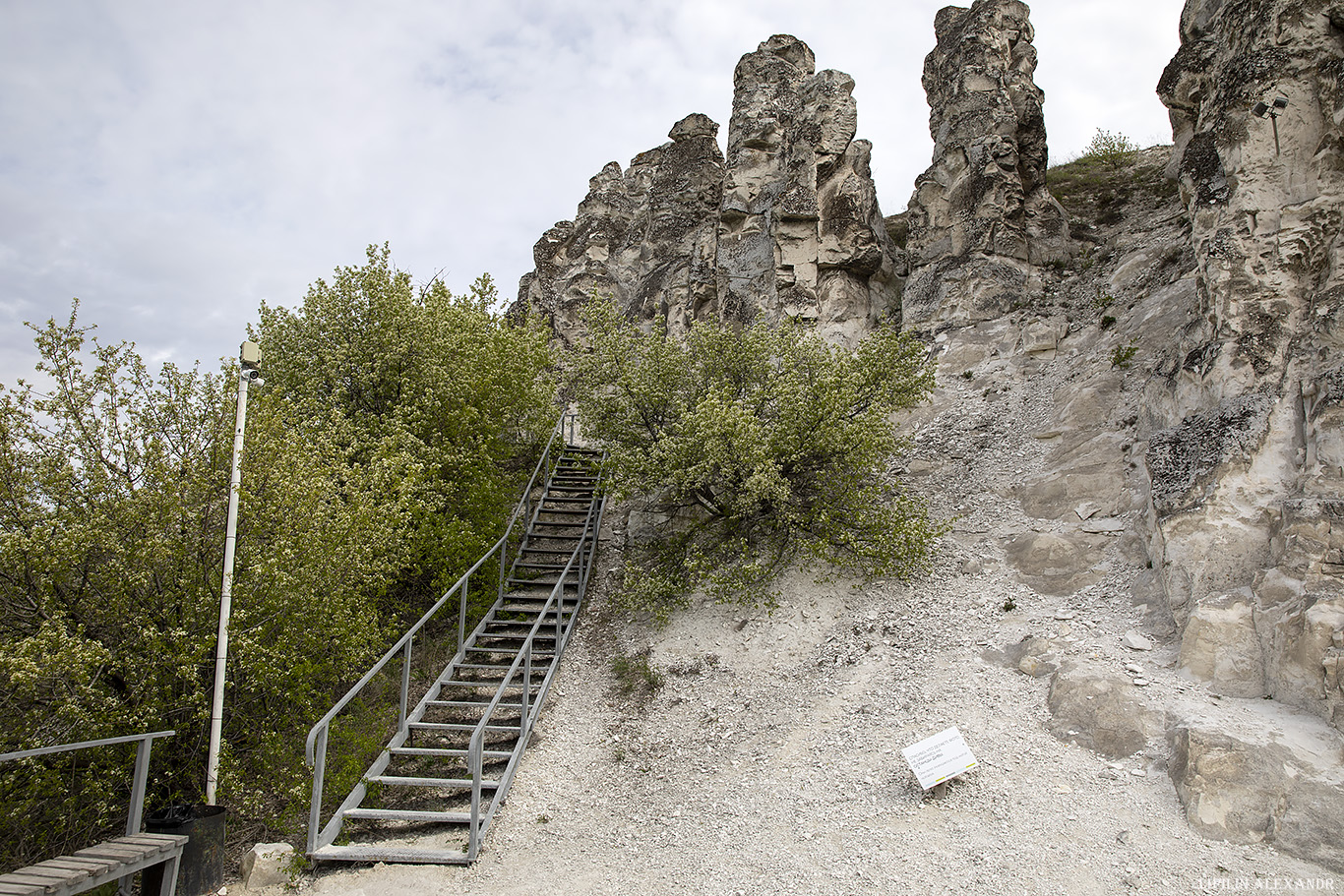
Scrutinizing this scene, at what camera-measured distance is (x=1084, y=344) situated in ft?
54.4

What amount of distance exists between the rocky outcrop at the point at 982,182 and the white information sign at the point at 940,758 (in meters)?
13.3

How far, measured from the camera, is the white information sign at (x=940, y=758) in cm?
802

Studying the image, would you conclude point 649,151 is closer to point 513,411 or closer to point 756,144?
point 756,144

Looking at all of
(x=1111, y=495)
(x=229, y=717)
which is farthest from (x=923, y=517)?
(x=229, y=717)

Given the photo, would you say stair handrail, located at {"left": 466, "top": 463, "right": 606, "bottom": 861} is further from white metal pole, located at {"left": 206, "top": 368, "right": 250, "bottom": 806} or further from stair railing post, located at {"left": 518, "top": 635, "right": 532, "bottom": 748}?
white metal pole, located at {"left": 206, "top": 368, "right": 250, "bottom": 806}

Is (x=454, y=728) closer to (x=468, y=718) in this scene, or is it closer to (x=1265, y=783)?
(x=468, y=718)

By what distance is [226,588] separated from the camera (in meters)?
8.21

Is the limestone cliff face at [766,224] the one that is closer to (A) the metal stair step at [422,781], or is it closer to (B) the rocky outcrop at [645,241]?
(B) the rocky outcrop at [645,241]

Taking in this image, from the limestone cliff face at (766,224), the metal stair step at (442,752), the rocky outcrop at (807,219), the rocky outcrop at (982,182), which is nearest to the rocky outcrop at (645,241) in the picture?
the limestone cliff face at (766,224)

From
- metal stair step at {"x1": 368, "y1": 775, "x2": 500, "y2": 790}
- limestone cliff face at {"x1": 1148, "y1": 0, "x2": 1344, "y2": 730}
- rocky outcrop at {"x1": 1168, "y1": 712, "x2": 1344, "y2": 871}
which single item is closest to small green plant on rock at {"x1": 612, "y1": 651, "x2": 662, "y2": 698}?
metal stair step at {"x1": 368, "y1": 775, "x2": 500, "y2": 790}

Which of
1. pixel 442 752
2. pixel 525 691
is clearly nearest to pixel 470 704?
pixel 525 691

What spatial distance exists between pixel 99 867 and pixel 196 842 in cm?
170

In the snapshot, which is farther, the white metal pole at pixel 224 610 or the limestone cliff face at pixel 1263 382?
the limestone cliff face at pixel 1263 382

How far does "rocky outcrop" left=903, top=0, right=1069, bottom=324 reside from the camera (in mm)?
19484
